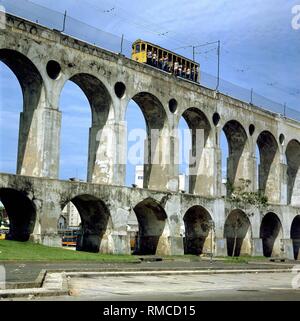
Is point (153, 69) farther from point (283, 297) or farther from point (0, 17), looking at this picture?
point (283, 297)

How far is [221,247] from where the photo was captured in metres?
37.8

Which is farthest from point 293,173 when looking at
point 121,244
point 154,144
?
point 121,244

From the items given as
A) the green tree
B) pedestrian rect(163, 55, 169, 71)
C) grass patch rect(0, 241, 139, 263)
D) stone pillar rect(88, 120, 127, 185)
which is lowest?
grass patch rect(0, 241, 139, 263)

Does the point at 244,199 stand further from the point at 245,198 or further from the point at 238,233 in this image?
the point at 238,233

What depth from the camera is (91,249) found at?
30875 millimetres

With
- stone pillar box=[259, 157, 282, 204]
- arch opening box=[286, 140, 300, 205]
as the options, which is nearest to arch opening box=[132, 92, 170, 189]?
stone pillar box=[259, 157, 282, 204]

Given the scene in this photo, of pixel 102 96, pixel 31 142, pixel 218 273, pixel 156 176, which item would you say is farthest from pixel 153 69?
pixel 218 273

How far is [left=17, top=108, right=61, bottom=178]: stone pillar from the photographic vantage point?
27.8 meters

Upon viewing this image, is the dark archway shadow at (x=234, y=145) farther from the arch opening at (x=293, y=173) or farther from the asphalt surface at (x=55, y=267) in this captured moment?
the asphalt surface at (x=55, y=267)

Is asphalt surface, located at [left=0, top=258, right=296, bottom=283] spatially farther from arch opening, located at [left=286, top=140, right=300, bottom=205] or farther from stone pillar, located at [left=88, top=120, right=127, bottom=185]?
arch opening, located at [left=286, top=140, right=300, bottom=205]

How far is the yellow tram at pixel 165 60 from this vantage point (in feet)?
118

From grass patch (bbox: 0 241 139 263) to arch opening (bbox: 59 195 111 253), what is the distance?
166 inches

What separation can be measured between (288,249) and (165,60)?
19.8 metres

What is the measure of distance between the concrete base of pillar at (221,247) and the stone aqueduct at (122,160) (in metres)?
0.07
